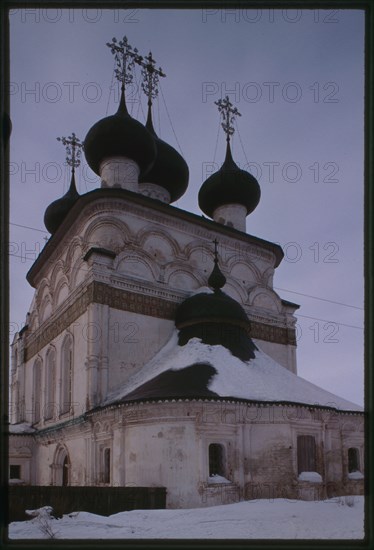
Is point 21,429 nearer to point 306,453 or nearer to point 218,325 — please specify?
point 218,325

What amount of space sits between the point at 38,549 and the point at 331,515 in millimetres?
6824

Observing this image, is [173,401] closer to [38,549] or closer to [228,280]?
[228,280]

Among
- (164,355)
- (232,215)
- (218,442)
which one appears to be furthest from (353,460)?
(232,215)

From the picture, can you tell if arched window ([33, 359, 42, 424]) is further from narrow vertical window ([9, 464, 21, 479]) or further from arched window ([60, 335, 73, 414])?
arched window ([60, 335, 73, 414])

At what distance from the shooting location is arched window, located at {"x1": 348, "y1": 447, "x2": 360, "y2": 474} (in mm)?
14562

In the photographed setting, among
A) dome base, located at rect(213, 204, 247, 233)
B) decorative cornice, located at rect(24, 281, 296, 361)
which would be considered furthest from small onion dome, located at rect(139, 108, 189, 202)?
decorative cornice, located at rect(24, 281, 296, 361)

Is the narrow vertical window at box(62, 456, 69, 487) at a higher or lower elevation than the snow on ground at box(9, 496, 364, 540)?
Answer: lower

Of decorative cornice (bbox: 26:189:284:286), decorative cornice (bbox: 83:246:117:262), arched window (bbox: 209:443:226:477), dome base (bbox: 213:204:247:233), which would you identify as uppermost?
dome base (bbox: 213:204:247:233)

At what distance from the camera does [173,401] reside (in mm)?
12102

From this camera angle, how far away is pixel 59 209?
2492cm

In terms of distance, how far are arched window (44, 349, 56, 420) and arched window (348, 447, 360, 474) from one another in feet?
31.1

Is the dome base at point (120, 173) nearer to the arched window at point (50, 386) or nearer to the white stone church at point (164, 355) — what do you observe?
the white stone church at point (164, 355)

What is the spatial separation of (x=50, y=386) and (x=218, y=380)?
8.26 m

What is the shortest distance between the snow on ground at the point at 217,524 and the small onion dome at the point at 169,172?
45.0 ft
